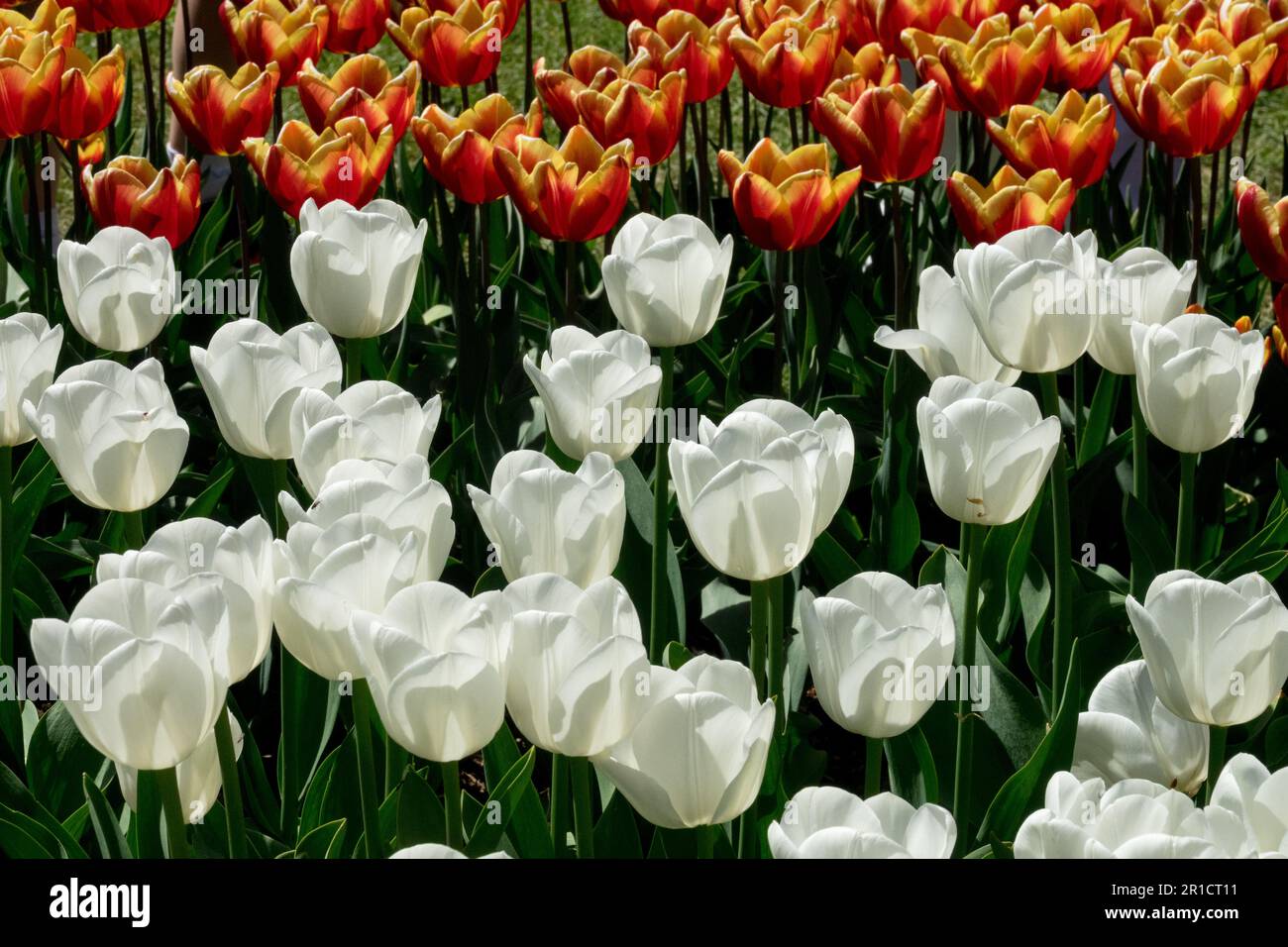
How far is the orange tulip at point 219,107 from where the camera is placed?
2787 mm

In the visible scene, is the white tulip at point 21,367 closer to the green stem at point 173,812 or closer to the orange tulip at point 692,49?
the green stem at point 173,812

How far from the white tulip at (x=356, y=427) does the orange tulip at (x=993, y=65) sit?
1469mm

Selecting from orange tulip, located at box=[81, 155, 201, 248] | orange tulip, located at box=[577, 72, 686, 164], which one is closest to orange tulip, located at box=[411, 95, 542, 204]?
orange tulip, located at box=[577, 72, 686, 164]

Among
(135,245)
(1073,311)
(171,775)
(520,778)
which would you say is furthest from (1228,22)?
(171,775)

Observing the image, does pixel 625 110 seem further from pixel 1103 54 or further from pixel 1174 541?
pixel 1174 541

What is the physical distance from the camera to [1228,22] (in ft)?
10.3

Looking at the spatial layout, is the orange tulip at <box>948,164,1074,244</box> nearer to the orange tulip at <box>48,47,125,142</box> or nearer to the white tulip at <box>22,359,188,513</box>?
the white tulip at <box>22,359,188,513</box>

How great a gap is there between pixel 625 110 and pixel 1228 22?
4.06 ft

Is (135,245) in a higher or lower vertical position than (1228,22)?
lower

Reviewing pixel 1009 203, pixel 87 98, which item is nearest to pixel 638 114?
pixel 1009 203

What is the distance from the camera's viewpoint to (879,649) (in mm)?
1416
